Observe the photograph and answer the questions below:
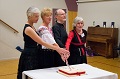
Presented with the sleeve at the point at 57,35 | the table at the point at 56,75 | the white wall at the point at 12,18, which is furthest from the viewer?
the white wall at the point at 12,18

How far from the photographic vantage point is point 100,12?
7770 mm

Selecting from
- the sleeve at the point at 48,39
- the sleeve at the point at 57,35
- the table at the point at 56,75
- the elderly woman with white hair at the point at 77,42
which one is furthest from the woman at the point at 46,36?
the elderly woman with white hair at the point at 77,42

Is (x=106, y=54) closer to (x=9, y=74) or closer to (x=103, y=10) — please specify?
(x=103, y=10)

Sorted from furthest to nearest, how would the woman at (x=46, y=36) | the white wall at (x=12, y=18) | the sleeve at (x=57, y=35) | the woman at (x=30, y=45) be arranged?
the white wall at (x=12, y=18)
the sleeve at (x=57, y=35)
the woman at (x=46, y=36)
the woman at (x=30, y=45)

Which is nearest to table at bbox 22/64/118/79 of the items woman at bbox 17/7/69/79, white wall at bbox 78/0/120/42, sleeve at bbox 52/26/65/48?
woman at bbox 17/7/69/79

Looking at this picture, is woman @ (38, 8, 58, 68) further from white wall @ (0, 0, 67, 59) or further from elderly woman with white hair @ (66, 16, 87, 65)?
white wall @ (0, 0, 67, 59)

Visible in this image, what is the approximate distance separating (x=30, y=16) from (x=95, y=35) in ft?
17.5

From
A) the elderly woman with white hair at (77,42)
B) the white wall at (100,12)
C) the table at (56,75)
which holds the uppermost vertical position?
the white wall at (100,12)

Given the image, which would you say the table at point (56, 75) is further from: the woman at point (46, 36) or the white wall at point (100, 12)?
the white wall at point (100, 12)

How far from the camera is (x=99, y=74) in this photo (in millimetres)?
2352

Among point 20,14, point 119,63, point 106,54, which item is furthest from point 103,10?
point 20,14

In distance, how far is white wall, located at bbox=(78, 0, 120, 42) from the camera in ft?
23.5

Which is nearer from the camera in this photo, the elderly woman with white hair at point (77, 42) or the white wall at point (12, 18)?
the elderly woman with white hair at point (77, 42)

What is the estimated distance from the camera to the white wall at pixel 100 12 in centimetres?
716
